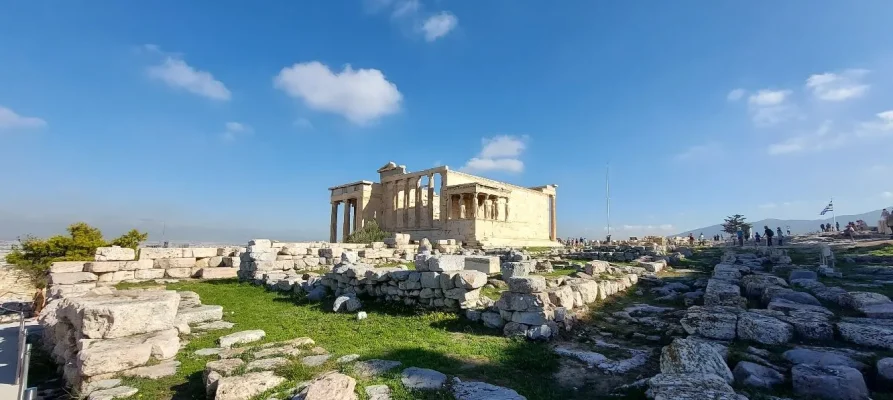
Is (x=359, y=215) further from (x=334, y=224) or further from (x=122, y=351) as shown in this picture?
(x=122, y=351)

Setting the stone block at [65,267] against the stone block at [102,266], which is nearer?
the stone block at [65,267]

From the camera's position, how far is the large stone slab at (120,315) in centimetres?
571

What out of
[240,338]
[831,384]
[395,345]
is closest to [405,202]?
[240,338]

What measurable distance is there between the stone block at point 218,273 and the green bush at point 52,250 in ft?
30.5

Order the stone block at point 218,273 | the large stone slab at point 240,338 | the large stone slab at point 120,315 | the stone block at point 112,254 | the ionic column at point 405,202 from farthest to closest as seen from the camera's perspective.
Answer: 1. the ionic column at point 405,202
2. the stone block at point 218,273
3. the stone block at point 112,254
4. the large stone slab at point 240,338
5. the large stone slab at point 120,315

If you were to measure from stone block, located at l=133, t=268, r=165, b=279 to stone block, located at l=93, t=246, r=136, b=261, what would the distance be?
622mm

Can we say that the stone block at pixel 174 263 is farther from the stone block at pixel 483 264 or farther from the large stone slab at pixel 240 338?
the stone block at pixel 483 264

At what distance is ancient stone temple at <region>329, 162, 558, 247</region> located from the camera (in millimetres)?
36125

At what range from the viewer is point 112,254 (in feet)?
45.1

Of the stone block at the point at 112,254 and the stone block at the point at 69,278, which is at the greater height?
the stone block at the point at 112,254

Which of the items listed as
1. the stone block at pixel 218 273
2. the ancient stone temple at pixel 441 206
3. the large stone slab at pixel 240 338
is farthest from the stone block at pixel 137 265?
the ancient stone temple at pixel 441 206

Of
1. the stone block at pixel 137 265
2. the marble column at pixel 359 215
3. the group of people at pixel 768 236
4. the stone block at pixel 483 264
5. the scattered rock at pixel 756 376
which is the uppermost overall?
the marble column at pixel 359 215

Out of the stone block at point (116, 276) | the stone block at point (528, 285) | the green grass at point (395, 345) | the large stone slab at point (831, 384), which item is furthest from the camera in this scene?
the stone block at point (116, 276)

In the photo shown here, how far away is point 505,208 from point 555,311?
34.9 m
